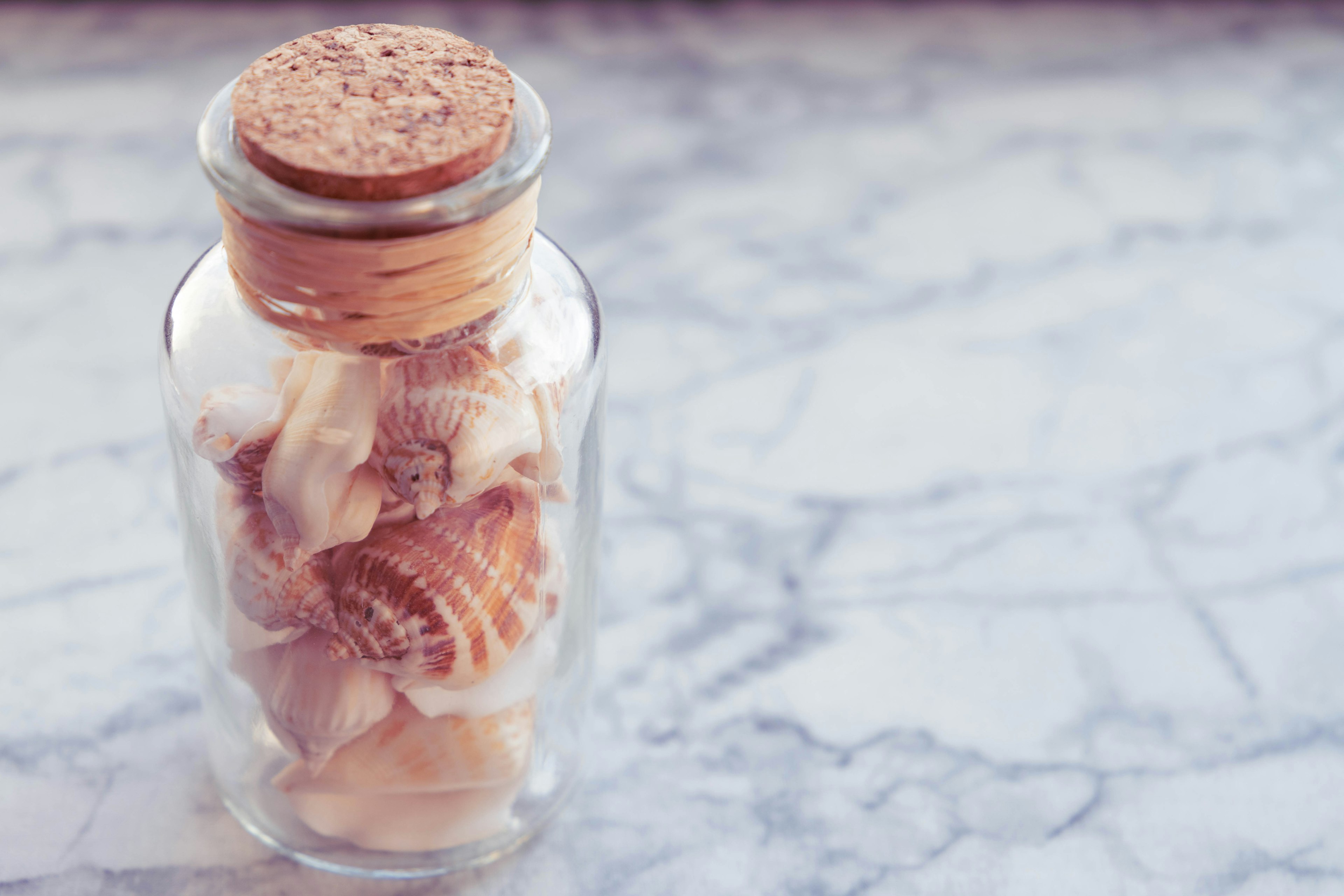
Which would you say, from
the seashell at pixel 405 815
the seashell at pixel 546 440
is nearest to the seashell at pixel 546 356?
the seashell at pixel 546 440

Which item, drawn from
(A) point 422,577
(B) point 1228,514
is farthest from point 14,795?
(B) point 1228,514

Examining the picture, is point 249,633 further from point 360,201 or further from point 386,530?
point 360,201

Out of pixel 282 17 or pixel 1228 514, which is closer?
pixel 1228 514

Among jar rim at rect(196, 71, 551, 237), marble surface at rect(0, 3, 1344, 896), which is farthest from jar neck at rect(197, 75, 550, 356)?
marble surface at rect(0, 3, 1344, 896)

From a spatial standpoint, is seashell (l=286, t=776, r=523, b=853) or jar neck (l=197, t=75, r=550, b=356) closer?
jar neck (l=197, t=75, r=550, b=356)

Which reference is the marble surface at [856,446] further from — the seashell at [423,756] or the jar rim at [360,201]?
the jar rim at [360,201]

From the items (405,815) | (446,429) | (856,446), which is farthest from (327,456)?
(856,446)

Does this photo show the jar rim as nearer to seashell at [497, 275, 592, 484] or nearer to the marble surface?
seashell at [497, 275, 592, 484]

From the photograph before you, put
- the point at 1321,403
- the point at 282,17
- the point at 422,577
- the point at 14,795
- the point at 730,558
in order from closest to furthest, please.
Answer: the point at 422,577
the point at 14,795
the point at 730,558
the point at 1321,403
the point at 282,17

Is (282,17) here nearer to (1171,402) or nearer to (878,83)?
(878,83)
